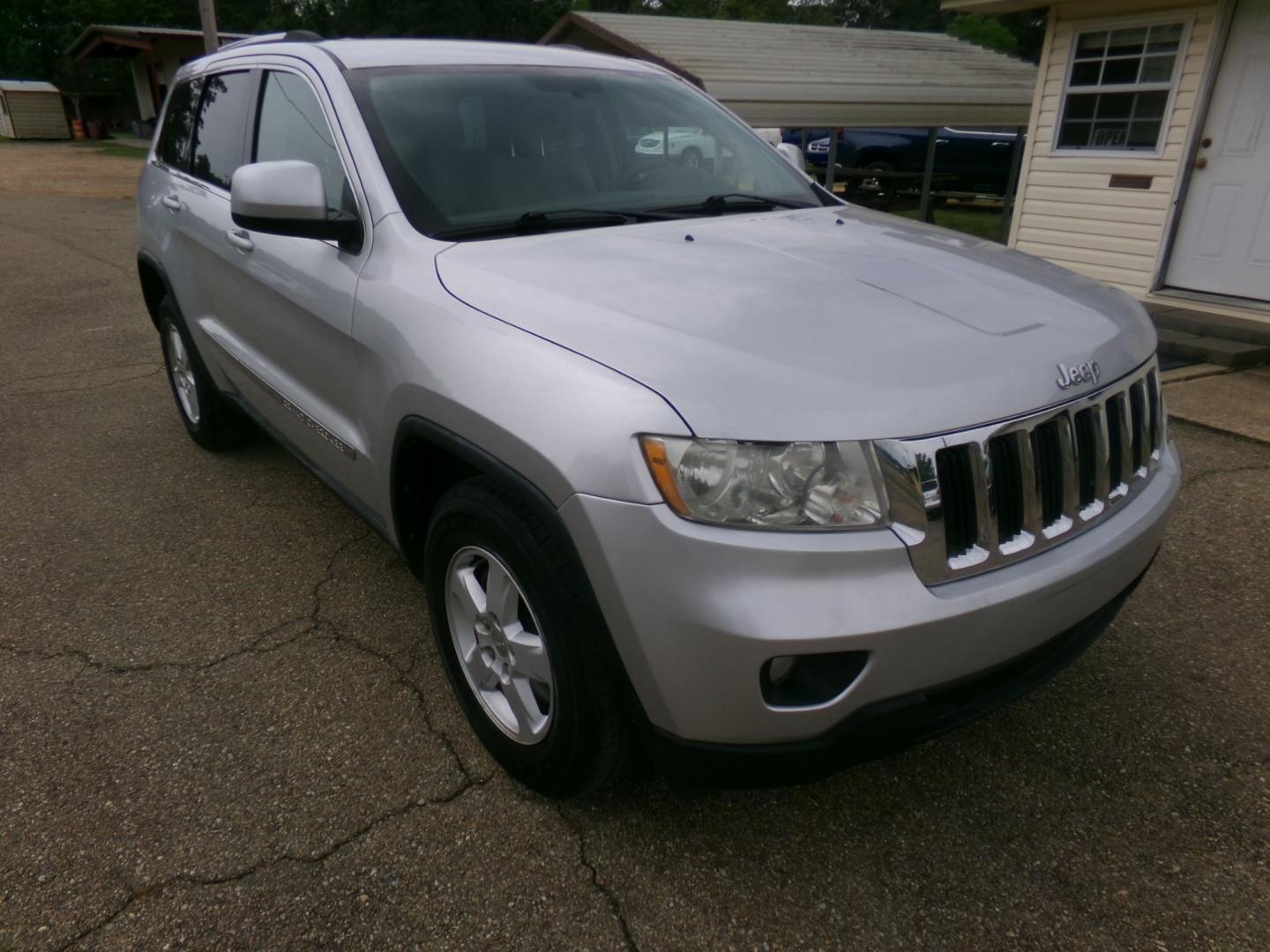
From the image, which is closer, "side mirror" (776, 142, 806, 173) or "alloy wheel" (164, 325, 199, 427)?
"side mirror" (776, 142, 806, 173)

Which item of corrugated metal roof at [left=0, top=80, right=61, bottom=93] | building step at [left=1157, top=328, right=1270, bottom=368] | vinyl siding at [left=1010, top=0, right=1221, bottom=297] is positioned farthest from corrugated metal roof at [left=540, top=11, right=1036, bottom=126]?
corrugated metal roof at [left=0, top=80, right=61, bottom=93]

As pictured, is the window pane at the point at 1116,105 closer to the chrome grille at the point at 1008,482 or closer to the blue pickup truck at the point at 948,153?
the chrome grille at the point at 1008,482

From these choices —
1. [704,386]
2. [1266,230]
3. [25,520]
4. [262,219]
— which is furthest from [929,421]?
[1266,230]

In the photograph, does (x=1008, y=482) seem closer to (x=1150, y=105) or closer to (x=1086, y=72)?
(x=1150, y=105)

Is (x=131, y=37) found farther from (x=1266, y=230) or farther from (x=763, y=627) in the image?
(x=763, y=627)

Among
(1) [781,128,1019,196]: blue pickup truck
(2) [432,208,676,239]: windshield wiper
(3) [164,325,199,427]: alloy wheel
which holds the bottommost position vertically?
(3) [164,325,199,427]: alloy wheel

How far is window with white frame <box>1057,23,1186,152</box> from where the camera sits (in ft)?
24.0

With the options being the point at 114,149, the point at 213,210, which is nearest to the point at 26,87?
the point at 114,149

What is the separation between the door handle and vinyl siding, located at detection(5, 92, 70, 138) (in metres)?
41.1

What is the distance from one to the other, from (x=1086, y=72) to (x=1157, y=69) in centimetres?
75

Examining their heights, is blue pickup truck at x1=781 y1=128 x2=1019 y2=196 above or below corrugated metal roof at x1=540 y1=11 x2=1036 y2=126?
below

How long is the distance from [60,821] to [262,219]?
1618 mm

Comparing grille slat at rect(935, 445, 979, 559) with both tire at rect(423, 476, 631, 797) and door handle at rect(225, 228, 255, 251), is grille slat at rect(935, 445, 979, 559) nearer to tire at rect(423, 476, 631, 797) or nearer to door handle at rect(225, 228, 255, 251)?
tire at rect(423, 476, 631, 797)

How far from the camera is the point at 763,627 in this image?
5.27 feet
